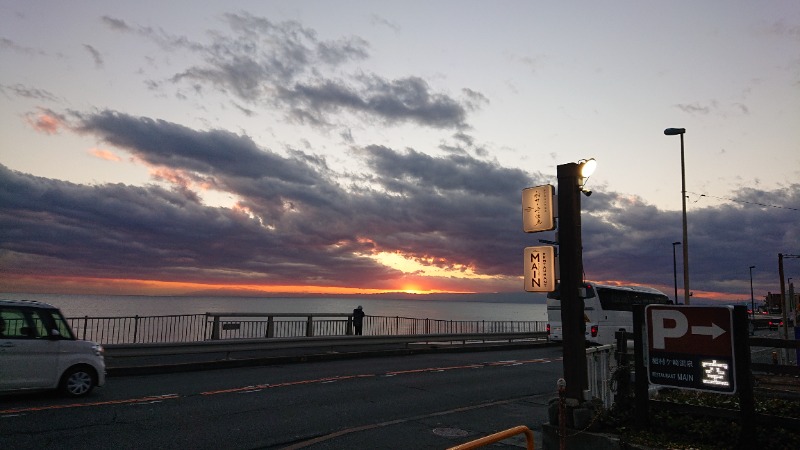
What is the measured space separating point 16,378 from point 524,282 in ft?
31.3

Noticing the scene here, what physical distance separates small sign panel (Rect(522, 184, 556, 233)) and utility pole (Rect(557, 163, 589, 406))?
16 cm

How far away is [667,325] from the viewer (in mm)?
7461

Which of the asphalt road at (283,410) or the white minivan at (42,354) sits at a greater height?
the white minivan at (42,354)

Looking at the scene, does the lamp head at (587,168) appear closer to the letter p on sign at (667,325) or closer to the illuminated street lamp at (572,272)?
the illuminated street lamp at (572,272)

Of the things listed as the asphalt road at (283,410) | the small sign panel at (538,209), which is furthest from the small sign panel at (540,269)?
the asphalt road at (283,410)

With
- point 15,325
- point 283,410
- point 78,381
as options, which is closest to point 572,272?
point 283,410

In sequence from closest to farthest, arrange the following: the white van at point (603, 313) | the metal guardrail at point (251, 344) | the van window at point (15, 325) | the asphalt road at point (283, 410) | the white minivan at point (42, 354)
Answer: the asphalt road at point (283, 410), the white minivan at point (42, 354), the van window at point (15, 325), the metal guardrail at point (251, 344), the white van at point (603, 313)

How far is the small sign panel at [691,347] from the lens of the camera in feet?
22.4

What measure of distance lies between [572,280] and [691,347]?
179cm

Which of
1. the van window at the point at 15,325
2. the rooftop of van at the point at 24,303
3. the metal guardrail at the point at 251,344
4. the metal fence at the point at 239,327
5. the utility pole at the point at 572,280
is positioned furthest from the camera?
the metal fence at the point at 239,327

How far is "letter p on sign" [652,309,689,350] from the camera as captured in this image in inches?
289

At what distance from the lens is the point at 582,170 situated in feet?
27.9

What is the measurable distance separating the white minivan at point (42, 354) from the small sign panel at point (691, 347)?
1060cm

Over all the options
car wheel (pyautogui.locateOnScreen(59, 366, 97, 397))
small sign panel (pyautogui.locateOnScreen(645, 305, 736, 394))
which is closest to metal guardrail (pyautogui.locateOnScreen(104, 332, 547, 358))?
car wheel (pyautogui.locateOnScreen(59, 366, 97, 397))
